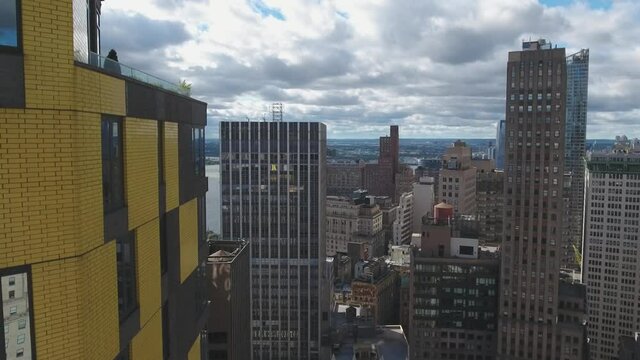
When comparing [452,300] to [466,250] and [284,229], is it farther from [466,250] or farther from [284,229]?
[284,229]

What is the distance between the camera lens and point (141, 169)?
38.2 ft

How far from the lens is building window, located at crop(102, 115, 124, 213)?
9898 millimetres

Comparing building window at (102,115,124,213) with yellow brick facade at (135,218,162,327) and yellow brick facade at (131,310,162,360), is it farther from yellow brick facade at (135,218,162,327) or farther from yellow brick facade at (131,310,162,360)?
yellow brick facade at (131,310,162,360)

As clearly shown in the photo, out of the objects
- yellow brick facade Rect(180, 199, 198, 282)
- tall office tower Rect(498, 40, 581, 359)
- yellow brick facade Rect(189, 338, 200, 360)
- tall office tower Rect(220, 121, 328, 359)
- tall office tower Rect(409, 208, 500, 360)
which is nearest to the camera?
yellow brick facade Rect(180, 199, 198, 282)

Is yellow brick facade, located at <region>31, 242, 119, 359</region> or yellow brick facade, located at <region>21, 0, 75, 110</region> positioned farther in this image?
yellow brick facade, located at <region>31, 242, 119, 359</region>

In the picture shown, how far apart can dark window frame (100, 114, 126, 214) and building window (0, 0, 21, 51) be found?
197 cm

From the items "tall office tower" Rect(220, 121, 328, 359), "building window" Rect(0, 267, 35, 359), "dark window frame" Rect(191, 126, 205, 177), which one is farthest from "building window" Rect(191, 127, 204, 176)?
"tall office tower" Rect(220, 121, 328, 359)

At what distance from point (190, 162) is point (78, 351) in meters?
7.42

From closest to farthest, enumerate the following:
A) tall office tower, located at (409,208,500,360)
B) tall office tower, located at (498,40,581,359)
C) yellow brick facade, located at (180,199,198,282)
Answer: yellow brick facade, located at (180,199,198,282), tall office tower, located at (498,40,581,359), tall office tower, located at (409,208,500,360)

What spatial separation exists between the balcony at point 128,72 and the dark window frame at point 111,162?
981mm

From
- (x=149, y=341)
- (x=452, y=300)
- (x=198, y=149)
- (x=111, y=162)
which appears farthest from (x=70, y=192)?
(x=452, y=300)

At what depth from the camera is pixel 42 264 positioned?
8.54 metres

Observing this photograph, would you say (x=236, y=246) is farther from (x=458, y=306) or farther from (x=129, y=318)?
(x=458, y=306)

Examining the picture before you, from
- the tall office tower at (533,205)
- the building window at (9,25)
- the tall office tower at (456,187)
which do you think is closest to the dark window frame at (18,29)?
the building window at (9,25)
